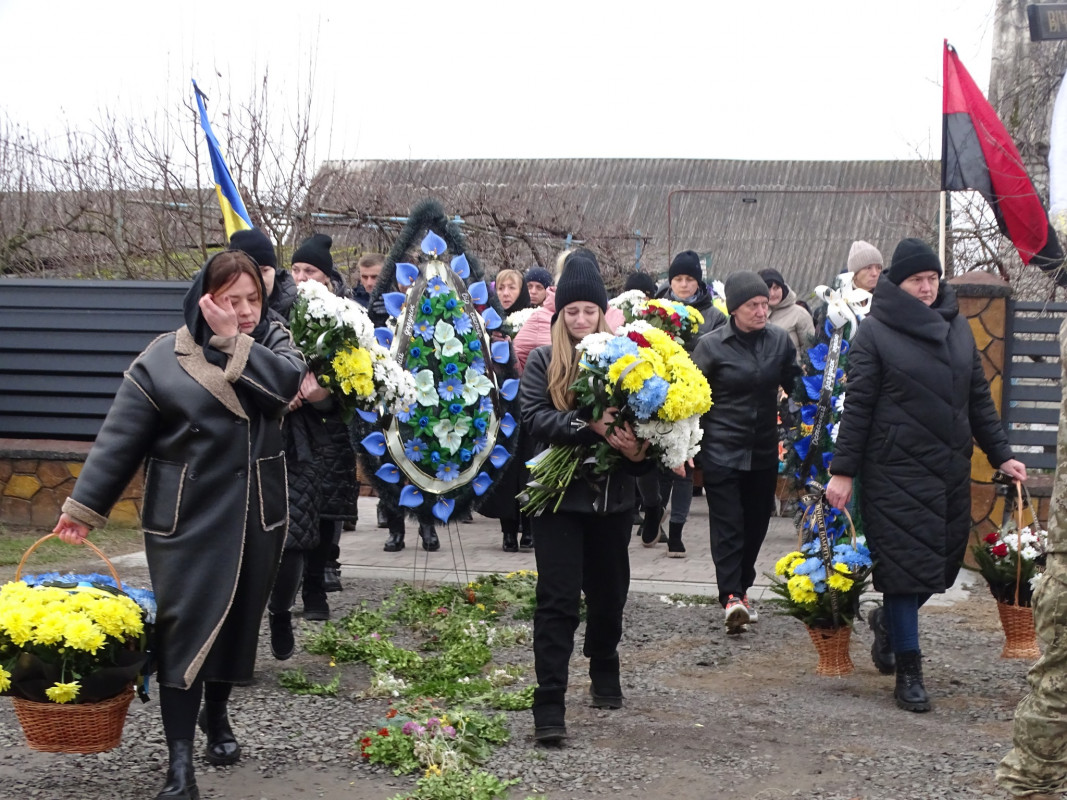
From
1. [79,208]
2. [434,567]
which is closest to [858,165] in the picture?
[79,208]

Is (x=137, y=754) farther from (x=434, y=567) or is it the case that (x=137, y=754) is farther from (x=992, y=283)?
(x=992, y=283)

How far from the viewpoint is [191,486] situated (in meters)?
4.33

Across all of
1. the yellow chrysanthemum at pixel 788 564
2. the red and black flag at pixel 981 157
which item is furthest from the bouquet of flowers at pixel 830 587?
the red and black flag at pixel 981 157

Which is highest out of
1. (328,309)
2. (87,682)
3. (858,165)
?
(858,165)

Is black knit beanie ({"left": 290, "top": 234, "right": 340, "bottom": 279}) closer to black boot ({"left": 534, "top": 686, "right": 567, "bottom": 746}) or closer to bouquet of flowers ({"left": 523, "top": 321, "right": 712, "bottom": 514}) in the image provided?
bouquet of flowers ({"left": 523, "top": 321, "right": 712, "bottom": 514})

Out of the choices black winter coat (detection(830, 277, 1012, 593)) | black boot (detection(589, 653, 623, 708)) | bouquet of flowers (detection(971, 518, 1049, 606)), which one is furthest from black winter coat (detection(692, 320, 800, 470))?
black boot (detection(589, 653, 623, 708))

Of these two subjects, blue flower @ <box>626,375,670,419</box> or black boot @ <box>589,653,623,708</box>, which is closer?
blue flower @ <box>626,375,670,419</box>

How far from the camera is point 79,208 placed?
47.4 feet

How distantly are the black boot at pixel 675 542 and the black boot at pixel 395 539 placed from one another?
1969 mm

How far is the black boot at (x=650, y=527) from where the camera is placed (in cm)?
973

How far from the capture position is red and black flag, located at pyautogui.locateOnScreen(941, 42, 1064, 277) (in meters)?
9.27

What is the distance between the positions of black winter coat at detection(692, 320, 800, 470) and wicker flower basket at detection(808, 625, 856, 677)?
4.06 ft

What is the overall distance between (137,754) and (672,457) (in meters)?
2.30

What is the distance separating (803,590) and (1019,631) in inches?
48.0
